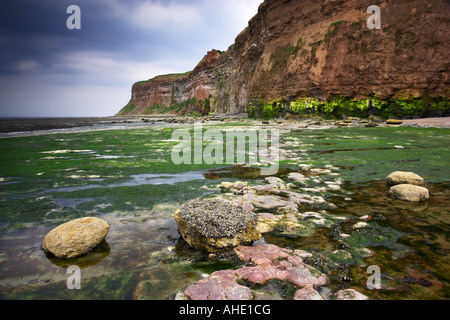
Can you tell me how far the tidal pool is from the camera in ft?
9.40

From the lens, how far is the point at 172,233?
419 cm

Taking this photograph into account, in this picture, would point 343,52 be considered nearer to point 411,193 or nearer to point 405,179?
point 405,179

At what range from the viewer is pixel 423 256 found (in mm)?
3279

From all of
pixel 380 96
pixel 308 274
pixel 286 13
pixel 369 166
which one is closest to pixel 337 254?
pixel 308 274

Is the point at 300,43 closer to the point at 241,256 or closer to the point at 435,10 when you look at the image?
the point at 435,10

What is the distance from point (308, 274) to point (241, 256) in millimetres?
916

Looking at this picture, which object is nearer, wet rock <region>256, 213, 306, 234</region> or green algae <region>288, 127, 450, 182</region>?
wet rock <region>256, 213, 306, 234</region>

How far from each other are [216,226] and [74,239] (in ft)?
6.62

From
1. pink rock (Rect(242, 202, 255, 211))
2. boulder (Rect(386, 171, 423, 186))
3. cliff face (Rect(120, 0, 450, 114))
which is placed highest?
cliff face (Rect(120, 0, 450, 114))

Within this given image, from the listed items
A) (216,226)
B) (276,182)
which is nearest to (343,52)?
(276,182)

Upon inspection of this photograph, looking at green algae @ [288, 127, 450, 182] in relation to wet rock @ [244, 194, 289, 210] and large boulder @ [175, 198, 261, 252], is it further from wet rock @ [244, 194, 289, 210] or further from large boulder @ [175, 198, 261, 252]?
large boulder @ [175, 198, 261, 252]

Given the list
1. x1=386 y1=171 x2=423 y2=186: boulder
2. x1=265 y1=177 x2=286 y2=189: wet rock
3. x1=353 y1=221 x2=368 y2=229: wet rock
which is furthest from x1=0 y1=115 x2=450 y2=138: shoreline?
x1=353 y1=221 x2=368 y2=229: wet rock

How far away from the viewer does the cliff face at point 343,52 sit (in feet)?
90.4

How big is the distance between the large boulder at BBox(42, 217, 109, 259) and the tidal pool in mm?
118
